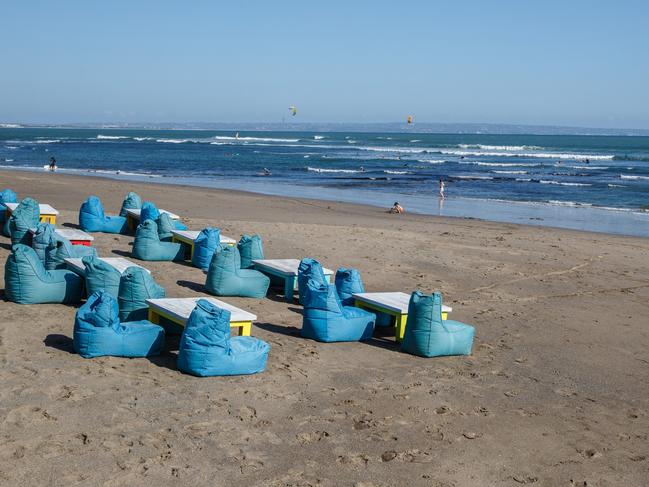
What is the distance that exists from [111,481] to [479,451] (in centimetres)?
269

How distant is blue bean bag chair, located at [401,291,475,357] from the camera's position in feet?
27.6

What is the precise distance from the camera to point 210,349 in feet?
23.9

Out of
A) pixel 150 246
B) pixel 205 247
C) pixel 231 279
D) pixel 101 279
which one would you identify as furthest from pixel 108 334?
pixel 150 246

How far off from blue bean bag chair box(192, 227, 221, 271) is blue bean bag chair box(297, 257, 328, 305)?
2.05 meters

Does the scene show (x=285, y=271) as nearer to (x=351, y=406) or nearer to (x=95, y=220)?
(x=351, y=406)

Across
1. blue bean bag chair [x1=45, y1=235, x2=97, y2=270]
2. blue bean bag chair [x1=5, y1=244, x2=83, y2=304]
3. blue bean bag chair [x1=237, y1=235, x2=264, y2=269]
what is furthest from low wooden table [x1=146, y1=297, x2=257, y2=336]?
blue bean bag chair [x1=237, y1=235, x2=264, y2=269]

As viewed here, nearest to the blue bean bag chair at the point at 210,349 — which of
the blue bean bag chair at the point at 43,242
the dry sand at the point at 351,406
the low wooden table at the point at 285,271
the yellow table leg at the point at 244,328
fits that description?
A: the dry sand at the point at 351,406

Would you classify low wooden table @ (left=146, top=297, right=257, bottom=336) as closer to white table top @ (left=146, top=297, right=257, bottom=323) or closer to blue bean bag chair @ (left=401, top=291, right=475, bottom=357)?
white table top @ (left=146, top=297, right=257, bottom=323)

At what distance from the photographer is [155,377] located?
7.20m

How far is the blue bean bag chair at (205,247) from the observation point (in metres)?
12.0

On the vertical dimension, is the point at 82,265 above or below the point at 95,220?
above

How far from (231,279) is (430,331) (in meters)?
3.09

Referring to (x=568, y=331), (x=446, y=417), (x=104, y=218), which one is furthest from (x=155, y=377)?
(x=104, y=218)

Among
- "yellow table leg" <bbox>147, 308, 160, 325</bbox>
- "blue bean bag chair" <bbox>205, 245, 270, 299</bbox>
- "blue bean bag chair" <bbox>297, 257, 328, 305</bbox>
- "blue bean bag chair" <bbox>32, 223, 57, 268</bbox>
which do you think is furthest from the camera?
"blue bean bag chair" <bbox>32, 223, 57, 268</bbox>
